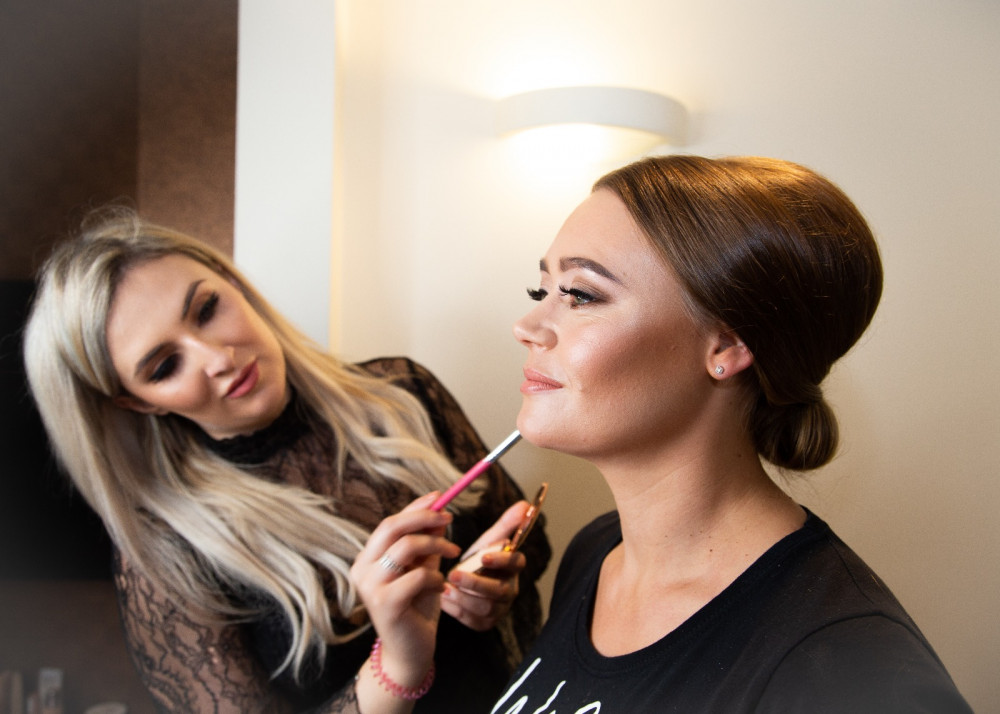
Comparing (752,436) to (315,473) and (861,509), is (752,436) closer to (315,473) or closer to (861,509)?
(861,509)

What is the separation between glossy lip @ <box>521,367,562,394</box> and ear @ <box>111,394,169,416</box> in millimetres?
536

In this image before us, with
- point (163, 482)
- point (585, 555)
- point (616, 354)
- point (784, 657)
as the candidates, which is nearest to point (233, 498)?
point (163, 482)

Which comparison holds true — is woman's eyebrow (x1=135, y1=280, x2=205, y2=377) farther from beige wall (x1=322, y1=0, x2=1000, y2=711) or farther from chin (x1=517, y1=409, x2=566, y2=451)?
chin (x1=517, y1=409, x2=566, y2=451)

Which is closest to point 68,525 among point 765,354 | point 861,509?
point 765,354

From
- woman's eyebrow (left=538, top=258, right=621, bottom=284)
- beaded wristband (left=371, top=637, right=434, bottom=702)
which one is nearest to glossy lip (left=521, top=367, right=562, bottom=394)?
woman's eyebrow (left=538, top=258, right=621, bottom=284)

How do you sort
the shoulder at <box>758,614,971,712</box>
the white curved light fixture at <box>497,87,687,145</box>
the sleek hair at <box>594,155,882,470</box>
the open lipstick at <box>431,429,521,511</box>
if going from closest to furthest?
the shoulder at <box>758,614,971,712</box>
the sleek hair at <box>594,155,882,470</box>
the open lipstick at <box>431,429,521,511</box>
the white curved light fixture at <box>497,87,687,145</box>

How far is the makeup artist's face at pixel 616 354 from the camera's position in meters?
0.64

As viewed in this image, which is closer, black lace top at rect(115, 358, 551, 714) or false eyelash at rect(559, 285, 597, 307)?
false eyelash at rect(559, 285, 597, 307)

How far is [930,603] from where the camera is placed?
90 cm

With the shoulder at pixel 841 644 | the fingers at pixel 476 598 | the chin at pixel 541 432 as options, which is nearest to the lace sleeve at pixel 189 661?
the fingers at pixel 476 598

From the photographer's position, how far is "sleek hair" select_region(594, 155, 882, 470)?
609mm

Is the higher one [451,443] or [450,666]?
[451,443]

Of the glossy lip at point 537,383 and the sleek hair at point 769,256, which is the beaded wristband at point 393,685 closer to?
the glossy lip at point 537,383

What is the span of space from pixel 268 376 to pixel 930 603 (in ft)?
2.94
